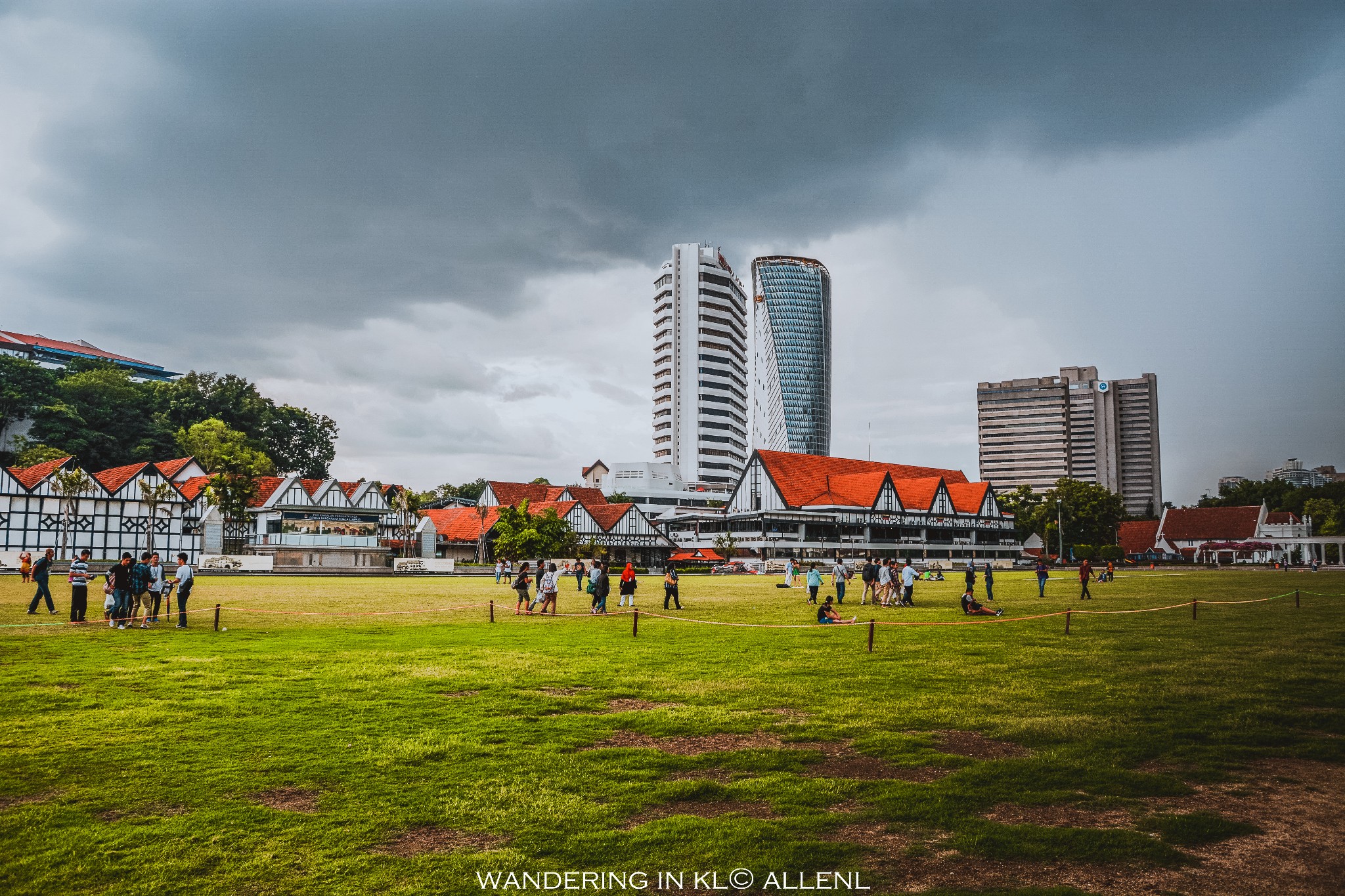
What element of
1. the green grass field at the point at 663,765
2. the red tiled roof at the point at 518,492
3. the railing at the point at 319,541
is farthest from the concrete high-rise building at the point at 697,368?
the green grass field at the point at 663,765

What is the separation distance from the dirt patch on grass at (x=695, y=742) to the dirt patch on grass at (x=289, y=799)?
279 centimetres

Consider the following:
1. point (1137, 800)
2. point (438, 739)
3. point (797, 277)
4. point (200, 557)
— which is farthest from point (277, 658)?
point (797, 277)

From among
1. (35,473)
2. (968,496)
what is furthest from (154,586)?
(968,496)

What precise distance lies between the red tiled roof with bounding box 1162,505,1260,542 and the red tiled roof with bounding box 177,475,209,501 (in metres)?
101

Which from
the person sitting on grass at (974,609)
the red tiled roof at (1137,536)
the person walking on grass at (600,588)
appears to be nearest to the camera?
the person sitting on grass at (974,609)

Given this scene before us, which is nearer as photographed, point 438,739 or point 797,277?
point 438,739

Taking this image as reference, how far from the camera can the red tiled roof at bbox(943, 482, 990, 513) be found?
96125 mm

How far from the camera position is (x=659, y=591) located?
122ft

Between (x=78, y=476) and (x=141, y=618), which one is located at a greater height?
(x=78, y=476)

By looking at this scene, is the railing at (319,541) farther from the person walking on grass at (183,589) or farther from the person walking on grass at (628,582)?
the person walking on grass at (183,589)

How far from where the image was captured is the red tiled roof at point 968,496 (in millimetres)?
96125

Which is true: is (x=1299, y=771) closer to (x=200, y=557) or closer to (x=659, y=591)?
(x=659, y=591)

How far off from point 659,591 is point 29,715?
93.1ft

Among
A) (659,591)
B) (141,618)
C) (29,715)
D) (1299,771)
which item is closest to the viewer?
(1299,771)
